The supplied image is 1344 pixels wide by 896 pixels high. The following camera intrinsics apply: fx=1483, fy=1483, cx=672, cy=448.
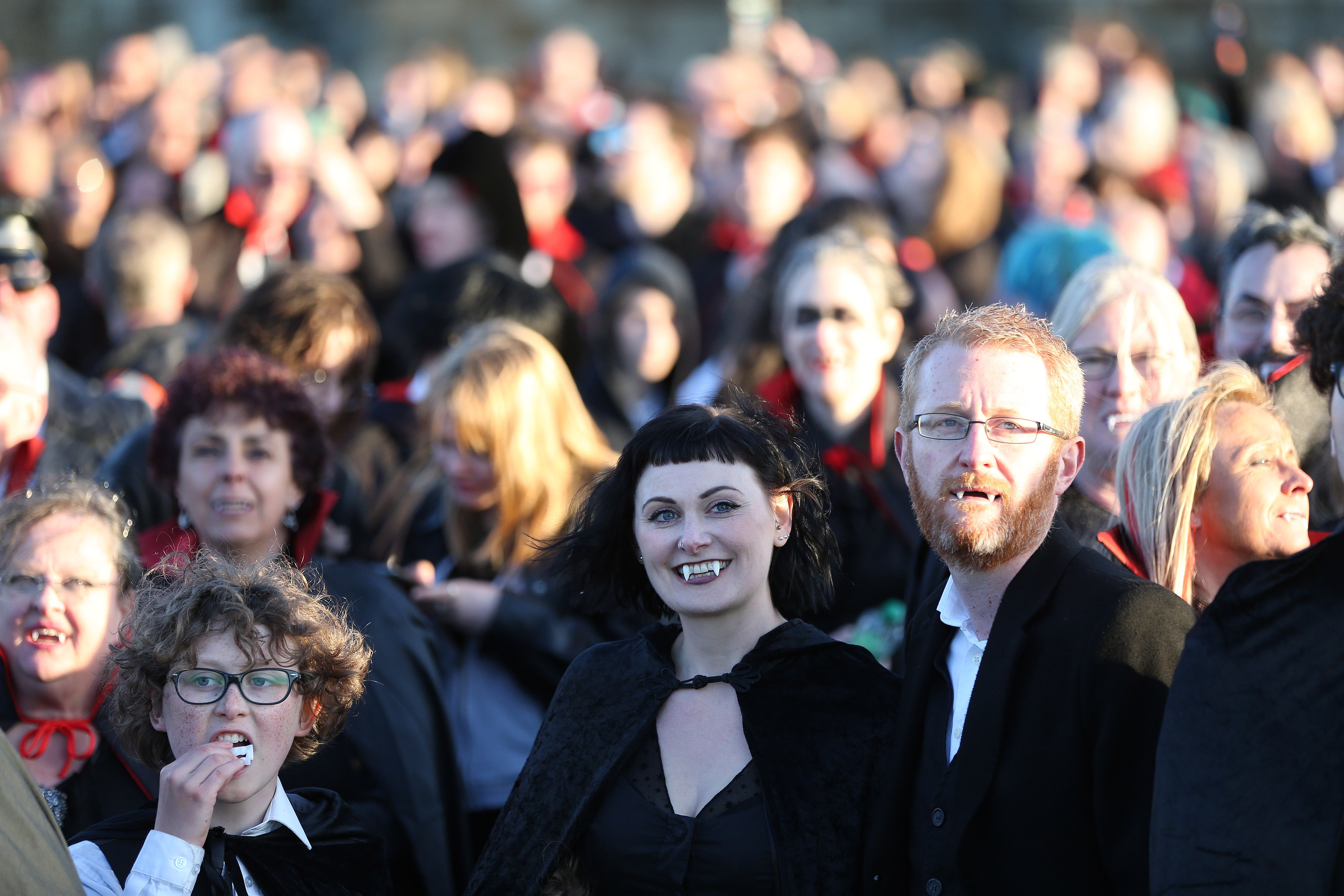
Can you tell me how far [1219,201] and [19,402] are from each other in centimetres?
704

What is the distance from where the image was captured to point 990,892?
2.83m

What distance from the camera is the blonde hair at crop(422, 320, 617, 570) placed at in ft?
15.6

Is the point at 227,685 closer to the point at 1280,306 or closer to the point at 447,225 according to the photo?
the point at 1280,306

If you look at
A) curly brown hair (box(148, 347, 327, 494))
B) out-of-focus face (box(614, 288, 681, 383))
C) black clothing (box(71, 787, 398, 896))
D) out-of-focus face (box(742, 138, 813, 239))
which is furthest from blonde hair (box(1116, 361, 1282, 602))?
out-of-focus face (box(742, 138, 813, 239))

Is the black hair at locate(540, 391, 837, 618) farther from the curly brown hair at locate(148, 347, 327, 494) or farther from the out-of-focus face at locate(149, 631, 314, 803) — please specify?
the curly brown hair at locate(148, 347, 327, 494)

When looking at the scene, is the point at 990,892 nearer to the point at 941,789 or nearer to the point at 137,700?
the point at 941,789

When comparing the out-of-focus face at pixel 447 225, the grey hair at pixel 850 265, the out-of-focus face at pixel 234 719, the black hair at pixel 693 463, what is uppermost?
the out-of-focus face at pixel 447 225

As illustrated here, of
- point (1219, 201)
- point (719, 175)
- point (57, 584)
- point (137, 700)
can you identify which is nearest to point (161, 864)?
point (137, 700)

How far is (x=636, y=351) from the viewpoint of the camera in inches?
268

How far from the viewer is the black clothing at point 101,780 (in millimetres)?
3613

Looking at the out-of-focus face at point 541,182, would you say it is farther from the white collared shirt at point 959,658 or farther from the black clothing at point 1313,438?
the white collared shirt at point 959,658

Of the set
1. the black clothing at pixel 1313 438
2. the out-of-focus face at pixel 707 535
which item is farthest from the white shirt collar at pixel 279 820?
the black clothing at pixel 1313 438

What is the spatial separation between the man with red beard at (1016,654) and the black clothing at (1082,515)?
2.46 feet

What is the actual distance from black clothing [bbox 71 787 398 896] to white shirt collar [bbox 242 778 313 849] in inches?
0.4
